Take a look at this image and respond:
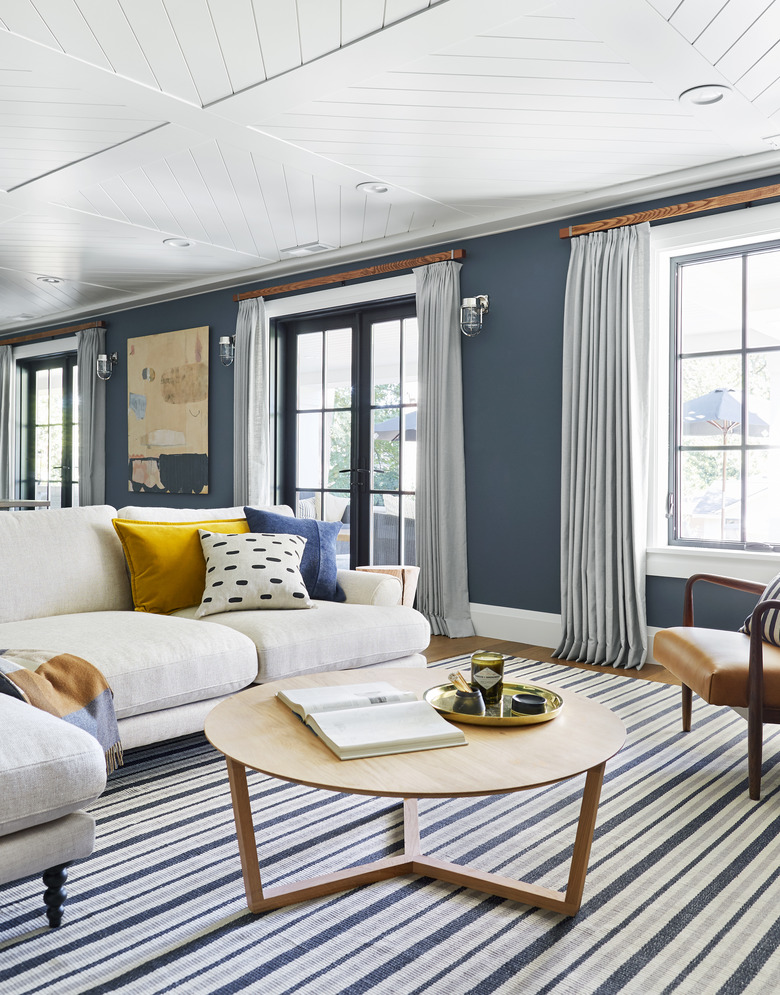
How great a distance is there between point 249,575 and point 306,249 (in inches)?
114

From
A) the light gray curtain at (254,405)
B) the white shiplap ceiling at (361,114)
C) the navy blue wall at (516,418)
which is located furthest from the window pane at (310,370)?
the navy blue wall at (516,418)

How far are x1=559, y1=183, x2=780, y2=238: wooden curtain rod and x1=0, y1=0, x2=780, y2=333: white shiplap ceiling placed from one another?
0.10 meters

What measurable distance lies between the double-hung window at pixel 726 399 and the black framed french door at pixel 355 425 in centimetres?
172

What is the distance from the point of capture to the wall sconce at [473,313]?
4.64m

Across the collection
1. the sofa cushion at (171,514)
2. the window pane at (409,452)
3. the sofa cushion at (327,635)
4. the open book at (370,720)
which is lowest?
the sofa cushion at (327,635)

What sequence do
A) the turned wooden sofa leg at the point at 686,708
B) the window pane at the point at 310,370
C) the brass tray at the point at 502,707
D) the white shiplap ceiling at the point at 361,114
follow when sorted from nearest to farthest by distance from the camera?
the brass tray at the point at 502,707 < the white shiplap ceiling at the point at 361,114 < the turned wooden sofa leg at the point at 686,708 < the window pane at the point at 310,370

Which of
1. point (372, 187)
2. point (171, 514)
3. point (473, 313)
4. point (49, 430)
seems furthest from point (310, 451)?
point (49, 430)

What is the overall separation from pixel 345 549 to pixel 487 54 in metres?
3.50

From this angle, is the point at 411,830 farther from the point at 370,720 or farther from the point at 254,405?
the point at 254,405

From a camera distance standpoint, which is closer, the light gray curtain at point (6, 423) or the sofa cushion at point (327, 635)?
the sofa cushion at point (327, 635)

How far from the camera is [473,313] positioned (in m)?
4.64

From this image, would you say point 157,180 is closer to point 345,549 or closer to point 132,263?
point 132,263

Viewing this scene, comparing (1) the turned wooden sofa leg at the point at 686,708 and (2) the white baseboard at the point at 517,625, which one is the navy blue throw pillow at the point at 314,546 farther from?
(2) the white baseboard at the point at 517,625

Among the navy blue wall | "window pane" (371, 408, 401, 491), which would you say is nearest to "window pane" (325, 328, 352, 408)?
"window pane" (371, 408, 401, 491)
